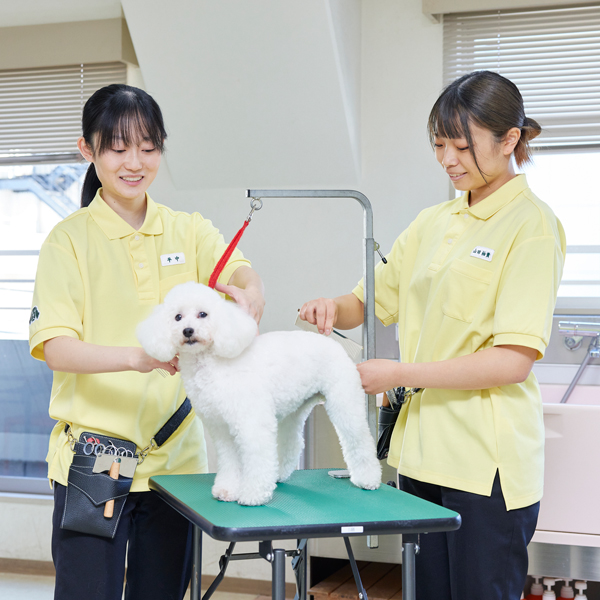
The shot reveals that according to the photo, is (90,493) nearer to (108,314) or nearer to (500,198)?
(108,314)

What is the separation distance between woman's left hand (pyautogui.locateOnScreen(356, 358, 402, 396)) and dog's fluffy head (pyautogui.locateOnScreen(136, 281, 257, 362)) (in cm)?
25

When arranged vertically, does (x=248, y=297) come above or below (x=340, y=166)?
below

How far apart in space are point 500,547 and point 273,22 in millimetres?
1812

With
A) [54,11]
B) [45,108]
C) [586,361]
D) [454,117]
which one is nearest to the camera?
[454,117]

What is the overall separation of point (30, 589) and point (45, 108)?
79.0 inches

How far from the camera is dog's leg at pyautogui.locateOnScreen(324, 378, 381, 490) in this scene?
47.5 inches

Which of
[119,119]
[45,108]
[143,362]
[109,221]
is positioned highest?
[45,108]

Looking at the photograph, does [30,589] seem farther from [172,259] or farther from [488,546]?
[488,546]

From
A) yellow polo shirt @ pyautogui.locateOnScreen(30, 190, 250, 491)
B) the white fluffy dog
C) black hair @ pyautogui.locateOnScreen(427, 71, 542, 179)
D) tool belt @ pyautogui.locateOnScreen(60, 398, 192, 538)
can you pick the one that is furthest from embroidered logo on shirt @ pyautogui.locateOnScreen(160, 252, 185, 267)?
black hair @ pyautogui.locateOnScreen(427, 71, 542, 179)

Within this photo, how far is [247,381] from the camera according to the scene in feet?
3.69

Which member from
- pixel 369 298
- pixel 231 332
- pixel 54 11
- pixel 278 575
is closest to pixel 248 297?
pixel 231 332

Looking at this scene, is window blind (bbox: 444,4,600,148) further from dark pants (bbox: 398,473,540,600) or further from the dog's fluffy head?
the dog's fluffy head

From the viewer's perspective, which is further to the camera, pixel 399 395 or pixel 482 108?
pixel 399 395

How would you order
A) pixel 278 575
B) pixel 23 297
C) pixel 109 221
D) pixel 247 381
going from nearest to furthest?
1. pixel 278 575
2. pixel 247 381
3. pixel 109 221
4. pixel 23 297
